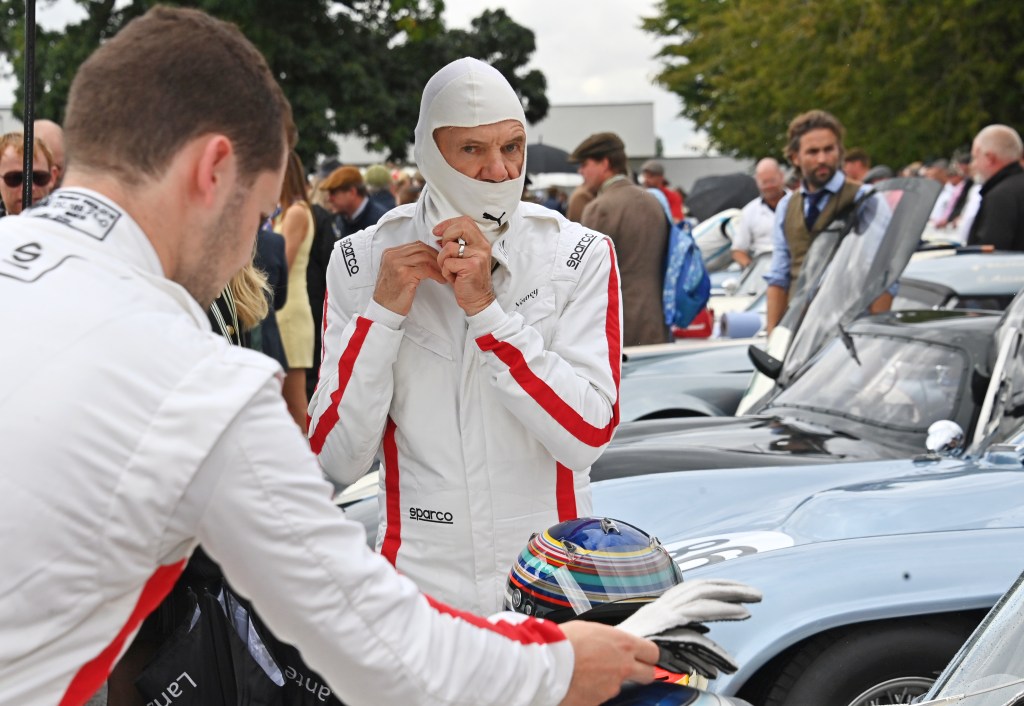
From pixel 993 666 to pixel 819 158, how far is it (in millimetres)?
5198

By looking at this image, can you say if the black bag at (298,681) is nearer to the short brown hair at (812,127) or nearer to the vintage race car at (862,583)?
the vintage race car at (862,583)

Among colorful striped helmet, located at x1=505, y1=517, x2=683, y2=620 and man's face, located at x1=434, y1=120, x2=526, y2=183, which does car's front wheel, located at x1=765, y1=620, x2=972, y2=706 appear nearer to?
colorful striped helmet, located at x1=505, y1=517, x2=683, y2=620

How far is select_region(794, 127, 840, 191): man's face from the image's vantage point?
7.38 m

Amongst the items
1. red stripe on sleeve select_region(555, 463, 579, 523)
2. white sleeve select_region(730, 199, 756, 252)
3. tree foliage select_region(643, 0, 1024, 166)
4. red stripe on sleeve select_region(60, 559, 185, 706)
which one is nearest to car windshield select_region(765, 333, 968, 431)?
red stripe on sleeve select_region(555, 463, 579, 523)

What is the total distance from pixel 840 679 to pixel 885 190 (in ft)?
11.6

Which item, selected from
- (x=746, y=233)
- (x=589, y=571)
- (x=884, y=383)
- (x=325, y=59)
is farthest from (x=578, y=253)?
(x=325, y=59)

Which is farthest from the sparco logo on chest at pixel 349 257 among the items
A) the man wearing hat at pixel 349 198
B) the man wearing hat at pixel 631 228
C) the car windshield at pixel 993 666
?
the man wearing hat at pixel 349 198

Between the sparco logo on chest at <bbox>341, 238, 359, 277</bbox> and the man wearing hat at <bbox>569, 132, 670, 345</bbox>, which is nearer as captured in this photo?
the sparco logo on chest at <bbox>341, 238, 359, 277</bbox>

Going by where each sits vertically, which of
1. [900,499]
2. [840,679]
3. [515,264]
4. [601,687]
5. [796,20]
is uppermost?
[796,20]

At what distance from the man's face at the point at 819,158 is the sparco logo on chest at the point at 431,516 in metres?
5.08

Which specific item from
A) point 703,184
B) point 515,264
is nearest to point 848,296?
point 515,264

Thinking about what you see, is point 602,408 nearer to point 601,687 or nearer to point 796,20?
point 601,687

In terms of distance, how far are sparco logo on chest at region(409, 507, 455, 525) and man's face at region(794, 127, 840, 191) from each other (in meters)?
5.08

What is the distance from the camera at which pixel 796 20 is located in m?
26.8
